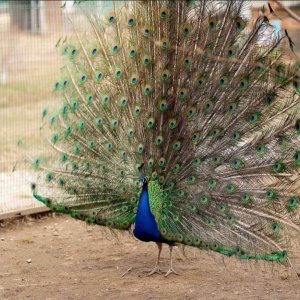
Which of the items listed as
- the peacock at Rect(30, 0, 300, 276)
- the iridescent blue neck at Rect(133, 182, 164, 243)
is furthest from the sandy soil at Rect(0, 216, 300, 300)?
the iridescent blue neck at Rect(133, 182, 164, 243)

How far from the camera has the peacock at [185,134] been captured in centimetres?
535

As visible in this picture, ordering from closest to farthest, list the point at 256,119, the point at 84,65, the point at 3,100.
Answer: the point at 256,119
the point at 84,65
the point at 3,100

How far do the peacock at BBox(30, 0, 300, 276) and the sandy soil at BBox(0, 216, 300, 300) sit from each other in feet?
0.97

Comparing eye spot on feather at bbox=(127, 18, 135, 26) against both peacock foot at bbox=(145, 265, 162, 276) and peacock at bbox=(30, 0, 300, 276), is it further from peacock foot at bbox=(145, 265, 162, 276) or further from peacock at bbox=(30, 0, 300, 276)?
peacock foot at bbox=(145, 265, 162, 276)

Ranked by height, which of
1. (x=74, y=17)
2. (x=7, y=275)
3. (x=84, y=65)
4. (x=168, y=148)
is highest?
(x=74, y=17)

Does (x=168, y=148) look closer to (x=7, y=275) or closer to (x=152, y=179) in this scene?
(x=152, y=179)

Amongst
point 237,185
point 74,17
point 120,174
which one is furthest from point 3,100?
point 237,185

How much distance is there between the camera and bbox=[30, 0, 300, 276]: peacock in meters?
5.35

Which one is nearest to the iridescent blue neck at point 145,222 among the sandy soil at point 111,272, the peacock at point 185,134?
the peacock at point 185,134

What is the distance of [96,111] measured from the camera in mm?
5797

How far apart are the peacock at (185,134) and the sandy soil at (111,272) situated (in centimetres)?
29

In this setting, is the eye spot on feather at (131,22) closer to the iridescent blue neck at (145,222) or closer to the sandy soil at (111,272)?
the iridescent blue neck at (145,222)

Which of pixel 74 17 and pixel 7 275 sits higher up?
pixel 74 17

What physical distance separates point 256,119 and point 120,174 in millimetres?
1210
